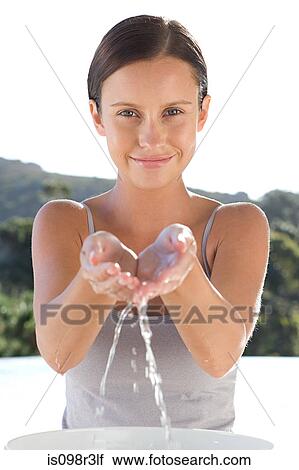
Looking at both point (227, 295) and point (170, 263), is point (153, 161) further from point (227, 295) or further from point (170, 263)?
point (170, 263)

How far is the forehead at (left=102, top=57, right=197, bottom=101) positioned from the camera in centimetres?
165

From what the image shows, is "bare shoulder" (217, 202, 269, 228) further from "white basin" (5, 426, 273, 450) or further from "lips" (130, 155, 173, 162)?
"white basin" (5, 426, 273, 450)

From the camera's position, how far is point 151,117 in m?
1.64

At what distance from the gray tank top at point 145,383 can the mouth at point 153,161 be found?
355 millimetres

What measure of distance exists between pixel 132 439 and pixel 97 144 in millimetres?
5663

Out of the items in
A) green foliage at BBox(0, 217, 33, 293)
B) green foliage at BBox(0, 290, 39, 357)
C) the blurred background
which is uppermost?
the blurred background

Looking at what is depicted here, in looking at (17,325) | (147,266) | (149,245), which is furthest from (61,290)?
(17,325)

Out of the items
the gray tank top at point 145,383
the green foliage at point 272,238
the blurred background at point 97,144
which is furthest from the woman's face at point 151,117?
the green foliage at point 272,238

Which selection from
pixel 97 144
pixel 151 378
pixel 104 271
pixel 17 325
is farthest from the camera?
pixel 17 325

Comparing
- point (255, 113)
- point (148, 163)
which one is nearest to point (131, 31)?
point (148, 163)

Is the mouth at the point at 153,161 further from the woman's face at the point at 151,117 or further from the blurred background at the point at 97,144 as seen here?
the blurred background at the point at 97,144

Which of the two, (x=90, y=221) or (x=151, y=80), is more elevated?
(x=151, y=80)

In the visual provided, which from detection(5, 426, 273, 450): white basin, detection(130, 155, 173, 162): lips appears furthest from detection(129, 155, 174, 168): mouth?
detection(5, 426, 273, 450): white basin

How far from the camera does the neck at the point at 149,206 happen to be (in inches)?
73.6
